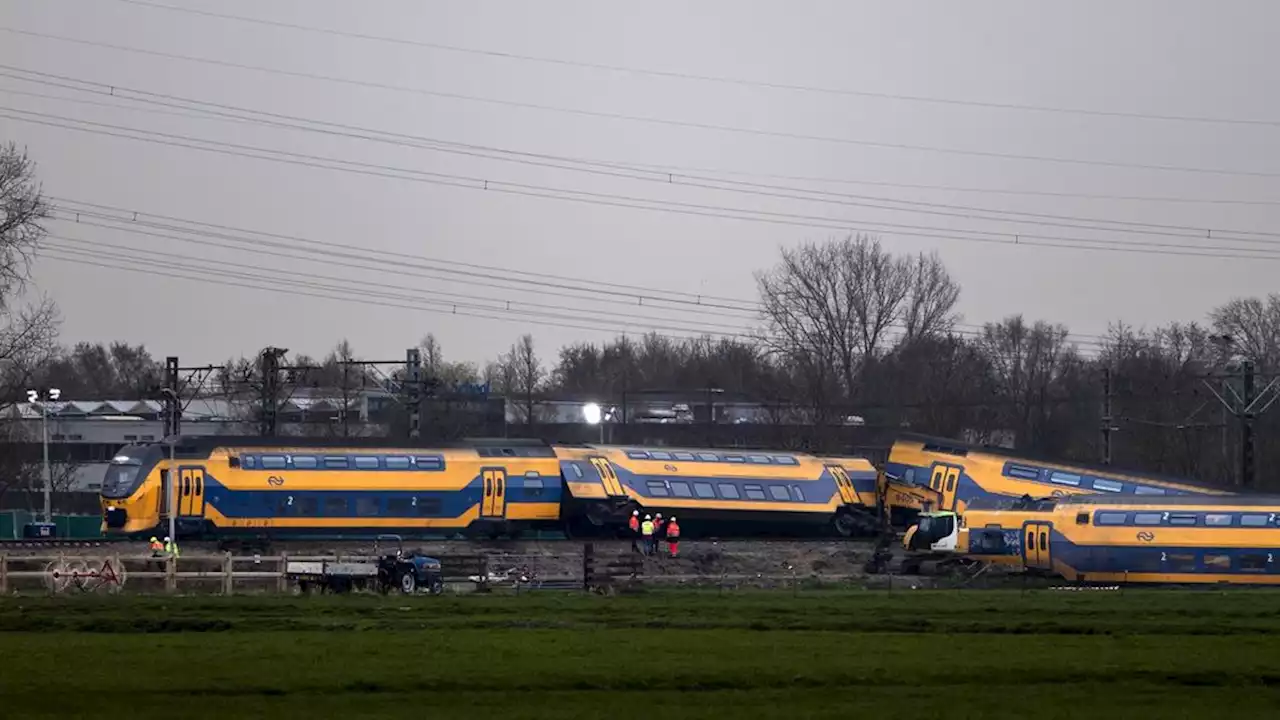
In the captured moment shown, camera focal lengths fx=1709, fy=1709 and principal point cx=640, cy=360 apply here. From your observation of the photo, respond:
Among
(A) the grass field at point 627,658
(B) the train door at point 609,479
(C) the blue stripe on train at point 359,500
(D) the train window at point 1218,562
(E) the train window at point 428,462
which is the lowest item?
(D) the train window at point 1218,562

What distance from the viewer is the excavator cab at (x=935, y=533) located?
2363 inches

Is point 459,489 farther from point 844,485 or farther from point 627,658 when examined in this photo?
point 627,658

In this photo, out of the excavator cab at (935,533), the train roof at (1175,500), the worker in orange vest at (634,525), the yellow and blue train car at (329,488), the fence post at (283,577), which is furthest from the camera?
the worker in orange vest at (634,525)

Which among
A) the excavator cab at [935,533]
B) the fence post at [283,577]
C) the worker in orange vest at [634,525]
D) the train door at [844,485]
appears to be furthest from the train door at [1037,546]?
the fence post at [283,577]

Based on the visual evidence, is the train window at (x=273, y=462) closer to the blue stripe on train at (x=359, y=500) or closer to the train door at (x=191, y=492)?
the blue stripe on train at (x=359, y=500)

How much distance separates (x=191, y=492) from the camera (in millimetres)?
58906

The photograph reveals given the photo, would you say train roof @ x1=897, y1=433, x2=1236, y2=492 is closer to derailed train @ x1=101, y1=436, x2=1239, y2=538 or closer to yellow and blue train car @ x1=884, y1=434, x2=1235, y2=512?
yellow and blue train car @ x1=884, y1=434, x2=1235, y2=512

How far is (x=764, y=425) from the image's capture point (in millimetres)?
112188

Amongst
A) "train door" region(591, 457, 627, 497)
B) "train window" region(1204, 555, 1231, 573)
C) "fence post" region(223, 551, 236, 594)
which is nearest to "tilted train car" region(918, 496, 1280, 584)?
"train window" region(1204, 555, 1231, 573)

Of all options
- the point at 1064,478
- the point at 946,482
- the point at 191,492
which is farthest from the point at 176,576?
the point at 1064,478

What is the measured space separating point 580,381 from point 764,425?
60278 millimetres

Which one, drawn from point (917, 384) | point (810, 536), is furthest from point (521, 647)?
point (917, 384)

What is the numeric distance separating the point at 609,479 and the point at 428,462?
273 inches

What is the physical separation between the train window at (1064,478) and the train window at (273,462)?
2878cm
